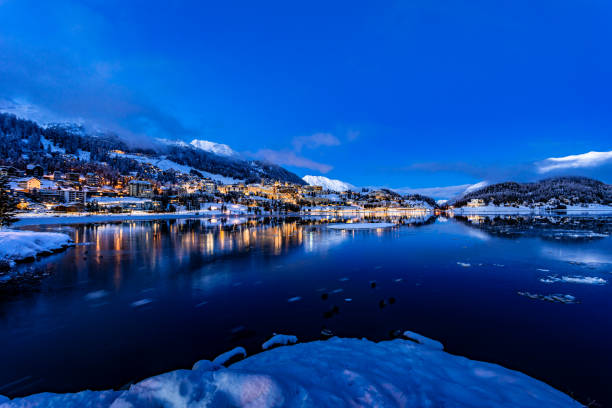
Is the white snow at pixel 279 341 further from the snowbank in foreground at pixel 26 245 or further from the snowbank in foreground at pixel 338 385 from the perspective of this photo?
the snowbank in foreground at pixel 26 245

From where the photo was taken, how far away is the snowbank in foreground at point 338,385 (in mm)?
3637

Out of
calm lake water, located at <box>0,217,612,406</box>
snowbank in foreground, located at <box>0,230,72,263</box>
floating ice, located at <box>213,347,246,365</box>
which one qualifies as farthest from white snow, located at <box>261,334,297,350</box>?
snowbank in foreground, located at <box>0,230,72,263</box>

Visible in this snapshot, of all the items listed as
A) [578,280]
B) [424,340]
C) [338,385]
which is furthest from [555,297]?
[338,385]

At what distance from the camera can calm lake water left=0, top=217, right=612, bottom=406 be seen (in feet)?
21.7

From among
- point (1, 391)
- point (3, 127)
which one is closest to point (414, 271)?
point (1, 391)

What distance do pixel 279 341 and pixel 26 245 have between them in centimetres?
2491

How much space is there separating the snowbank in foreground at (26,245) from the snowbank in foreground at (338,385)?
2132cm

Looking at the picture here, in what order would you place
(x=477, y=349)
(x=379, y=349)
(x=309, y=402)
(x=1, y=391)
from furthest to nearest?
(x=477, y=349) < (x=379, y=349) < (x=1, y=391) < (x=309, y=402)

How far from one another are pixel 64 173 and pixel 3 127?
8080 cm

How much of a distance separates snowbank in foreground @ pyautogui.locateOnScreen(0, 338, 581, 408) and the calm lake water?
146 cm

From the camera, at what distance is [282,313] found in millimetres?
9961

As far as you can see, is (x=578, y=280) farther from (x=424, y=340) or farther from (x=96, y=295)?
(x=96, y=295)

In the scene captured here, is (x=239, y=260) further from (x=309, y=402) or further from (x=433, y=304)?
(x=309, y=402)

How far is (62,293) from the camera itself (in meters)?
12.1
